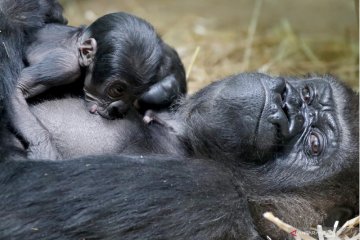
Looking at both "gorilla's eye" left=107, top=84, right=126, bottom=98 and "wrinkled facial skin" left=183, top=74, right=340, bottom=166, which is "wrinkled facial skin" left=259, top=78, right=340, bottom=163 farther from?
"gorilla's eye" left=107, top=84, right=126, bottom=98

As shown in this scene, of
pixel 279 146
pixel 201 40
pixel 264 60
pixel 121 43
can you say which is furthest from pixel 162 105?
pixel 201 40

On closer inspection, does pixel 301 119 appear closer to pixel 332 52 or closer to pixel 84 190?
pixel 84 190

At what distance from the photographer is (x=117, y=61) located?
2.64m

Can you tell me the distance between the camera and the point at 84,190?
2.15m

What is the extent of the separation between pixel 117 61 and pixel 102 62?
0.18 ft

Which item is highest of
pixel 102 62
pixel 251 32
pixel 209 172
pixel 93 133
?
pixel 102 62

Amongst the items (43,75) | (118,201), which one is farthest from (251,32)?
(118,201)

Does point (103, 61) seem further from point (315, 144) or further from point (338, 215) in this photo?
point (338, 215)

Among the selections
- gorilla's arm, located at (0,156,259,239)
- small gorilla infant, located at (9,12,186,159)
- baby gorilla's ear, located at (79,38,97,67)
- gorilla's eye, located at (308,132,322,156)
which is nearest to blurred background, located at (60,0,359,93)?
small gorilla infant, located at (9,12,186,159)

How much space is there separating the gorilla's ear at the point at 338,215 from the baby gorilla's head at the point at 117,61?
2.81 ft

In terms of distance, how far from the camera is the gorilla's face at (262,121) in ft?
8.33

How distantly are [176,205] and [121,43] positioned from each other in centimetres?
73

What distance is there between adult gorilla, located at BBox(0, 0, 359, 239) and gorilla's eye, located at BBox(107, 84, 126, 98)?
0.13 m

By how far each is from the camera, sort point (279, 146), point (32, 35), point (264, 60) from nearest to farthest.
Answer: point (279, 146)
point (32, 35)
point (264, 60)
